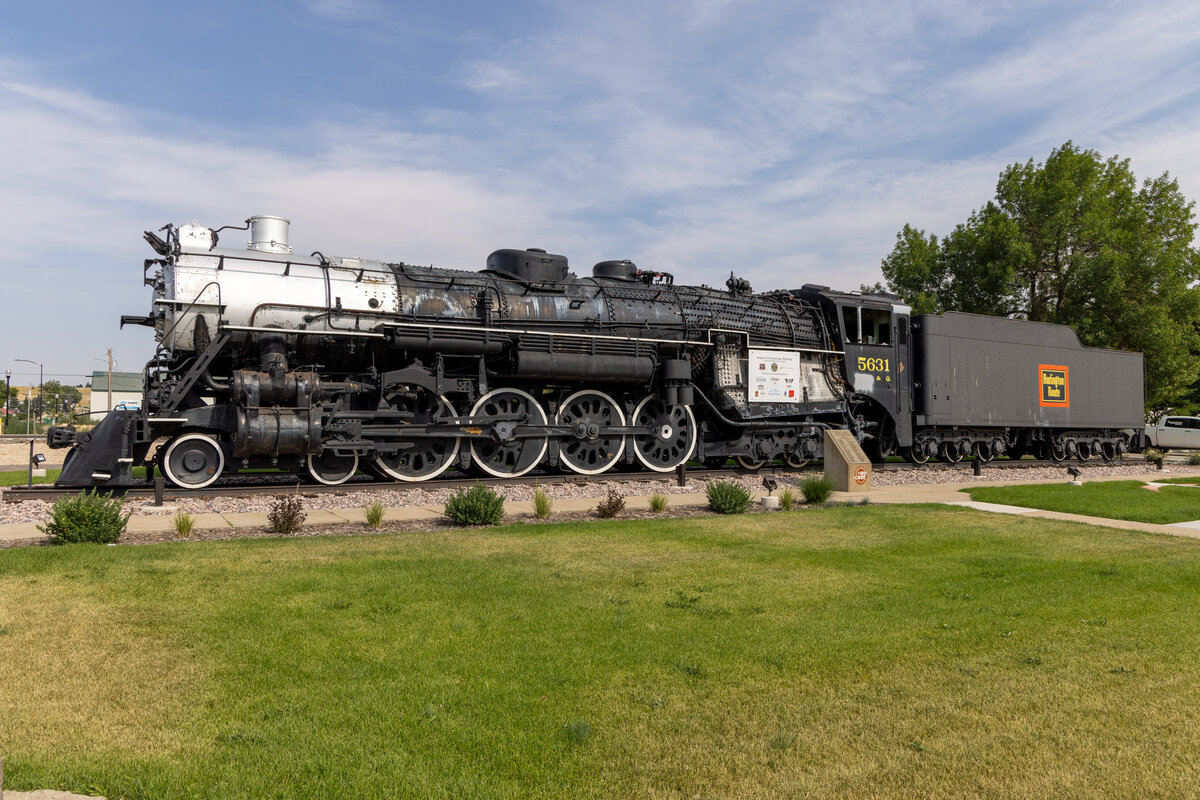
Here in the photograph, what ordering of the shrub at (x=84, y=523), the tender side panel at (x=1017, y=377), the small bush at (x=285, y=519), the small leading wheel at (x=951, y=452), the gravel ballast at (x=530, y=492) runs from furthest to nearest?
the small leading wheel at (x=951, y=452)
the tender side panel at (x=1017, y=377)
the gravel ballast at (x=530, y=492)
the small bush at (x=285, y=519)
the shrub at (x=84, y=523)

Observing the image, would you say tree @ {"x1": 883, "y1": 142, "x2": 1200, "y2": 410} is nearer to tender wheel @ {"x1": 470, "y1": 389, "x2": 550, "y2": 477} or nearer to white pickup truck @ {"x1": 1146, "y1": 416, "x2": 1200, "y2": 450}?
white pickup truck @ {"x1": 1146, "y1": 416, "x2": 1200, "y2": 450}


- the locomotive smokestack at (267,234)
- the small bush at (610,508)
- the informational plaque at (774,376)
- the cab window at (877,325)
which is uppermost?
A: the locomotive smokestack at (267,234)

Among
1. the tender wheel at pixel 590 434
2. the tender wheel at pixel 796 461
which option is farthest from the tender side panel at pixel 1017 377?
the tender wheel at pixel 590 434

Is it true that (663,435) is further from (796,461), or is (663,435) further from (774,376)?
(796,461)

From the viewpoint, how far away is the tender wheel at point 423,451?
14453 mm

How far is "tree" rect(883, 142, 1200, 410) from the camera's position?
31516 millimetres

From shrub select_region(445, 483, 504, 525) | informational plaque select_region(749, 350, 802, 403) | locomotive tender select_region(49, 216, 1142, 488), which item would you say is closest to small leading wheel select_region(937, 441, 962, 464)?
locomotive tender select_region(49, 216, 1142, 488)

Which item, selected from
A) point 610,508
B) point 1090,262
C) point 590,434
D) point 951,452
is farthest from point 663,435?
point 1090,262

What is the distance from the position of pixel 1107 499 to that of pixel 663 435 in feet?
26.1

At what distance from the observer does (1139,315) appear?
31.0m

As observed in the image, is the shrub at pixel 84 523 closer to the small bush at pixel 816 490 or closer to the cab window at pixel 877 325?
the small bush at pixel 816 490

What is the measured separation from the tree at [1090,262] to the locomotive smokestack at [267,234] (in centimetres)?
2798

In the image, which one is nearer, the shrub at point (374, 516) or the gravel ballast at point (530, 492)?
the shrub at point (374, 516)

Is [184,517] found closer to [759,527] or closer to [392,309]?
[392,309]
